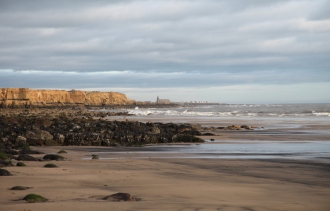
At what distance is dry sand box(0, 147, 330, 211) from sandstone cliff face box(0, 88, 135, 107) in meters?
99.9

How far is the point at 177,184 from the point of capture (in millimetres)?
9391

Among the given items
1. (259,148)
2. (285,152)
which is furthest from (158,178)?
(259,148)

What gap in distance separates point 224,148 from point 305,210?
37.6 ft

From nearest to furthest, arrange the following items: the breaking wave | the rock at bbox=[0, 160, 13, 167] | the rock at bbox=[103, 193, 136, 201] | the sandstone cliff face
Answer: the rock at bbox=[103, 193, 136, 201]
the rock at bbox=[0, 160, 13, 167]
the breaking wave
the sandstone cliff face

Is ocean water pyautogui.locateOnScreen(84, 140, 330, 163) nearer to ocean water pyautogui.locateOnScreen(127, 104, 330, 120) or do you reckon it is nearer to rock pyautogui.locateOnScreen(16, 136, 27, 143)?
rock pyautogui.locateOnScreen(16, 136, 27, 143)

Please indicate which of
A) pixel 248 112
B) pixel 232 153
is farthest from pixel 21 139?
pixel 248 112

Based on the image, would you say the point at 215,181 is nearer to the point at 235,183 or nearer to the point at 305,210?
the point at 235,183

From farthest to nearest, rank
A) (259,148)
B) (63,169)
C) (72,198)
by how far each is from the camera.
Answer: (259,148)
(63,169)
(72,198)

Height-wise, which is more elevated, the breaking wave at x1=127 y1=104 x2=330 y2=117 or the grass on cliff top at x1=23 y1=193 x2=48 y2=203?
the breaking wave at x1=127 y1=104 x2=330 y2=117

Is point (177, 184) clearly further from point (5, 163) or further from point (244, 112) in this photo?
point (244, 112)

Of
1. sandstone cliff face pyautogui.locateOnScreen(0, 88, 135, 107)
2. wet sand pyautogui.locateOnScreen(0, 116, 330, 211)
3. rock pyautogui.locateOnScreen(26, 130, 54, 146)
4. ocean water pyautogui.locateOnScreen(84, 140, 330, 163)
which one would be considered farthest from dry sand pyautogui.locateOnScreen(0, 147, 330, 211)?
sandstone cliff face pyautogui.locateOnScreen(0, 88, 135, 107)

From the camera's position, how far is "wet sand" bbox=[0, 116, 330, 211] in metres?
7.21

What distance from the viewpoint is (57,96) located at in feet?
479

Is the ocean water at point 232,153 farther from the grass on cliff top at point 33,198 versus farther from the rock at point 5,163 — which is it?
the grass on cliff top at point 33,198
